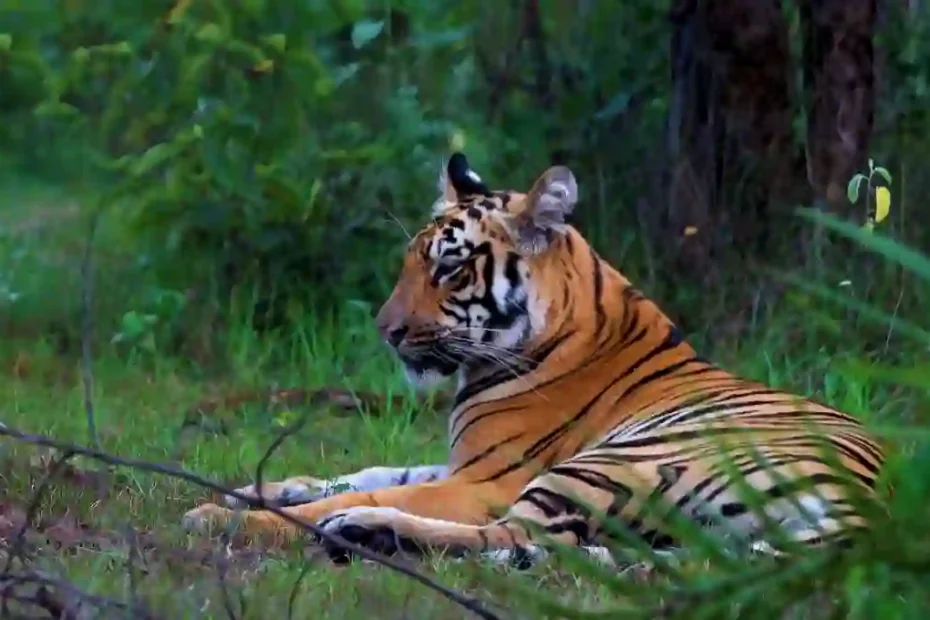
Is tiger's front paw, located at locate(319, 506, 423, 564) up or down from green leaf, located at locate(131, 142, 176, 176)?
down

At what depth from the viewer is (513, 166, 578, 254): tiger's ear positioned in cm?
449

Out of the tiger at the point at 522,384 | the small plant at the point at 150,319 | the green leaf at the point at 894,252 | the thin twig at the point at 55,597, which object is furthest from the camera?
the small plant at the point at 150,319

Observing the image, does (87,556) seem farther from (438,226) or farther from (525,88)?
(525,88)

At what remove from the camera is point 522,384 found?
442 cm

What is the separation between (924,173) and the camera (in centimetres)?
681

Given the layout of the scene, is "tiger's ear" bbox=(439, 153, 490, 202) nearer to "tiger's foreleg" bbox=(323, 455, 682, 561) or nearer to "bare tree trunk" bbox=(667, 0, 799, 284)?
"tiger's foreleg" bbox=(323, 455, 682, 561)

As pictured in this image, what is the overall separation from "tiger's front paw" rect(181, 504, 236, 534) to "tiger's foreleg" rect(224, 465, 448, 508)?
290mm

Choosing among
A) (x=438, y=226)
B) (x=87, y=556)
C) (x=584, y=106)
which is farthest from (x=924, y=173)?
(x=87, y=556)

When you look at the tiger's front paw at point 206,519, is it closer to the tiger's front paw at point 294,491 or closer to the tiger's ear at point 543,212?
the tiger's front paw at point 294,491

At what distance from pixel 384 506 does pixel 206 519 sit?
43cm

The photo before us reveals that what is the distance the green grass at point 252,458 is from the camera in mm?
970

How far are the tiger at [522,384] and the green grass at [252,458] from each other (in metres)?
0.32

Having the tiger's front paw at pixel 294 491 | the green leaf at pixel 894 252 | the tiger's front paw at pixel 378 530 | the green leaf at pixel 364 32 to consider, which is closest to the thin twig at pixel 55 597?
the tiger's front paw at pixel 378 530

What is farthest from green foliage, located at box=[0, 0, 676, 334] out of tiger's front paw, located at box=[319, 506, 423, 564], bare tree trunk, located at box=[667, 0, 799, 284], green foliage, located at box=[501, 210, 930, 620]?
green foliage, located at box=[501, 210, 930, 620]
